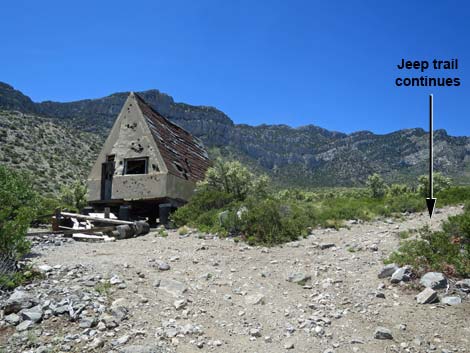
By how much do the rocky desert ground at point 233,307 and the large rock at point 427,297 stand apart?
9 cm

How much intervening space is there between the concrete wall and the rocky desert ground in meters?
9.17

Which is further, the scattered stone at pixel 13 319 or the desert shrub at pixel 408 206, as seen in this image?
the desert shrub at pixel 408 206

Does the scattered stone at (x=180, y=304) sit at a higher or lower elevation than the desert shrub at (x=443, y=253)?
Answer: lower

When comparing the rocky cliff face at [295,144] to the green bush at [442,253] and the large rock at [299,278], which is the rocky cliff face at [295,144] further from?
the large rock at [299,278]

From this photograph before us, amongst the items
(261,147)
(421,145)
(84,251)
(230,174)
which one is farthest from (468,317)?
(261,147)

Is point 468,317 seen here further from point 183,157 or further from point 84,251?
point 183,157

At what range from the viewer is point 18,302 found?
6.69m

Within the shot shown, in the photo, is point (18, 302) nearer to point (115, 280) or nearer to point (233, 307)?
point (115, 280)

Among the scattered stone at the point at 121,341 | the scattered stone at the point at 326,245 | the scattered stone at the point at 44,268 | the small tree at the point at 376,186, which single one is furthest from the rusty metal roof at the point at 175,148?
the scattered stone at the point at 121,341

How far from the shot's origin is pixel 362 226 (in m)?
13.7

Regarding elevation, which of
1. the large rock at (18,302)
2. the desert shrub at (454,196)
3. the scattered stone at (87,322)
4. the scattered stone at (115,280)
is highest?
the desert shrub at (454,196)

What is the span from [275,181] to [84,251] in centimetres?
8110

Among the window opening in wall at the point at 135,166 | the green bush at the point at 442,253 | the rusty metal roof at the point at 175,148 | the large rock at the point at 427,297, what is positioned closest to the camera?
the large rock at the point at 427,297

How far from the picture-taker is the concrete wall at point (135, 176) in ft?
64.2
